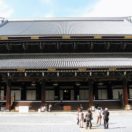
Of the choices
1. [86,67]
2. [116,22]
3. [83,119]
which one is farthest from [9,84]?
[116,22]

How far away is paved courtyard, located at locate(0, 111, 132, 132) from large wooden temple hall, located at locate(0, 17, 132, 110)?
239 inches

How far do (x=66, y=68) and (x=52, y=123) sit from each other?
35.1 feet

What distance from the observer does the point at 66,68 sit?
1474 inches

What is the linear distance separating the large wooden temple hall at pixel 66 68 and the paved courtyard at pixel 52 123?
19.9 ft

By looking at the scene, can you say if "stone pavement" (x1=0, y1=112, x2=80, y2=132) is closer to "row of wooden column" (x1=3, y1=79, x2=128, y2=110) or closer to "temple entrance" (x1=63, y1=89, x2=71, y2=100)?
"row of wooden column" (x1=3, y1=79, x2=128, y2=110)

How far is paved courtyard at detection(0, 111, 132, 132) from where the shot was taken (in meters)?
24.7

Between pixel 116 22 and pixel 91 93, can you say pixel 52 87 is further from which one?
pixel 116 22

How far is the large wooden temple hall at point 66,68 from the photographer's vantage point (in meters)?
38.5

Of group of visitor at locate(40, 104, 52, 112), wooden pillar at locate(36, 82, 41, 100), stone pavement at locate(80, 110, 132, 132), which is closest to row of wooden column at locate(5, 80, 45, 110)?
group of visitor at locate(40, 104, 52, 112)

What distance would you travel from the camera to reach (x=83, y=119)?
85.3ft

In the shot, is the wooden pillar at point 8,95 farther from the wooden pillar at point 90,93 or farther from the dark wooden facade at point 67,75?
the wooden pillar at point 90,93

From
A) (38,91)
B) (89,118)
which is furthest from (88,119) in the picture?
(38,91)

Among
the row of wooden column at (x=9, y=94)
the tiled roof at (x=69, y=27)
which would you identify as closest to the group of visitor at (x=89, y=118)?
the row of wooden column at (x=9, y=94)

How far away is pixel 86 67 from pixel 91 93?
3.25 metres
